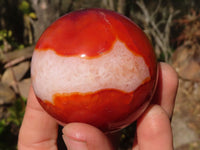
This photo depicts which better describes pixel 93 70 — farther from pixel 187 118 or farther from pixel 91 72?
pixel 187 118

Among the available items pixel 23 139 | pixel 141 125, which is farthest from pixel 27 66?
pixel 141 125

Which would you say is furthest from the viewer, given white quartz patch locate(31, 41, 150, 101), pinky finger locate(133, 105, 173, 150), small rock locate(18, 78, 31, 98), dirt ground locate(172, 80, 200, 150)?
small rock locate(18, 78, 31, 98)

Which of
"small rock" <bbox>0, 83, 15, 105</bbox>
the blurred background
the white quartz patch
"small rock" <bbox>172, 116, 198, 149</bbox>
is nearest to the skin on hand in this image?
the white quartz patch

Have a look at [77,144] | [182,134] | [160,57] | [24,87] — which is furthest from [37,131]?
[160,57]

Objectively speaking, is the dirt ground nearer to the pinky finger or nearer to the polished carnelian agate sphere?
the pinky finger

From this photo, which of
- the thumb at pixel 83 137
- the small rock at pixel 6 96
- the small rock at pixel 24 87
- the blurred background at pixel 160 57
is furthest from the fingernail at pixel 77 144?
the small rock at pixel 24 87

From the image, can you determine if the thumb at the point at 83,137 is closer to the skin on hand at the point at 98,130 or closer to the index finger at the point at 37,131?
the skin on hand at the point at 98,130
